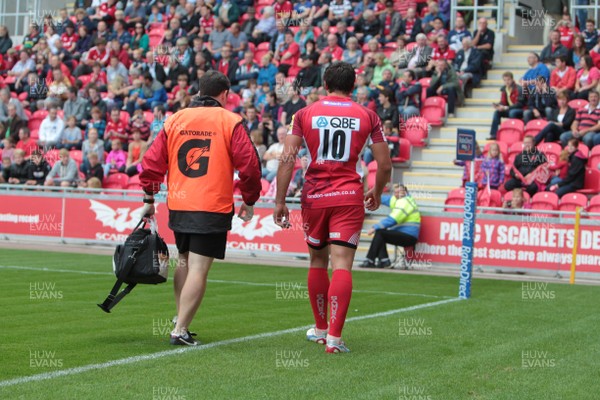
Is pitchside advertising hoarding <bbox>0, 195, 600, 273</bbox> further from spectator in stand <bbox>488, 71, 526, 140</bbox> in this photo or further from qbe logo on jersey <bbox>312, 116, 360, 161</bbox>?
qbe logo on jersey <bbox>312, 116, 360, 161</bbox>

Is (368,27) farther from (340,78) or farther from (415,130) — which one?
(340,78)

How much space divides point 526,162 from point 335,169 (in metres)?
12.2

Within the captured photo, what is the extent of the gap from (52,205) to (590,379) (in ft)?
55.4

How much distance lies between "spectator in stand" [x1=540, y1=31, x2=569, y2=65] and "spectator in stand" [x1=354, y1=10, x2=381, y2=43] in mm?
4532

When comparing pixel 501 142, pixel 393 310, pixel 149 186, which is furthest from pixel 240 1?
pixel 149 186

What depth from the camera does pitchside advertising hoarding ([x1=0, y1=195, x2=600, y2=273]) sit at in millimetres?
17609

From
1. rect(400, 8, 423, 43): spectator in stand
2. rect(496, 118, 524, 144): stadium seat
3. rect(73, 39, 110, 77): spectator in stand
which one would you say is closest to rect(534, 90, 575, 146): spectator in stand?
rect(496, 118, 524, 144): stadium seat

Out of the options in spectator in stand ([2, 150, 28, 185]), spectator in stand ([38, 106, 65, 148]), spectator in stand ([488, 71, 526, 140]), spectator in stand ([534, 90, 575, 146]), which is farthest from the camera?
spectator in stand ([38, 106, 65, 148])

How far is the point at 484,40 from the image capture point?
23.9 metres

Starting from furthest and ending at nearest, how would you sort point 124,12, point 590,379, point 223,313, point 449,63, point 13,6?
1. point 13,6
2. point 124,12
3. point 449,63
4. point 223,313
5. point 590,379

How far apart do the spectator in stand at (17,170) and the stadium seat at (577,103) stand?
491 inches

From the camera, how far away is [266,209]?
20141mm

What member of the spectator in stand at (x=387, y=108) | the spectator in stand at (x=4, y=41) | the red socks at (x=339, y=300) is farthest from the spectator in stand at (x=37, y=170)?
the red socks at (x=339, y=300)

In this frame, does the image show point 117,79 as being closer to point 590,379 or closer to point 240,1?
point 240,1
